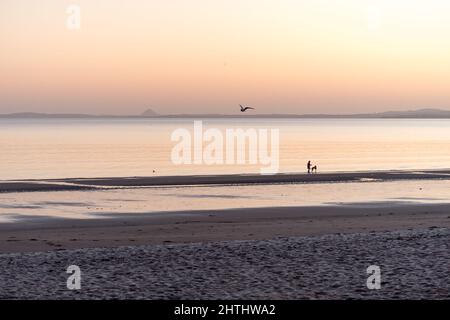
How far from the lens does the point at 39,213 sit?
40.4m

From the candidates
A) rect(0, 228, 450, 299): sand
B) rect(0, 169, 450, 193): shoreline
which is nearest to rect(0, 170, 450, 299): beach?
rect(0, 228, 450, 299): sand

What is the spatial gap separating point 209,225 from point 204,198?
1430 cm

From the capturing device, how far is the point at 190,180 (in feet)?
214

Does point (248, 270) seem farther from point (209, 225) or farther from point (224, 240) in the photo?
point (209, 225)

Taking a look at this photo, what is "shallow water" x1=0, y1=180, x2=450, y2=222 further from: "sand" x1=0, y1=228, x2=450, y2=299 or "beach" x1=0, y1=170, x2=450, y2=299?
"sand" x1=0, y1=228, x2=450, y2=299

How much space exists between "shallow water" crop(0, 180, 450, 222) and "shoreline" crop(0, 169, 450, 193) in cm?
325

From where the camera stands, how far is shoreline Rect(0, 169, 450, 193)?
5869 cm

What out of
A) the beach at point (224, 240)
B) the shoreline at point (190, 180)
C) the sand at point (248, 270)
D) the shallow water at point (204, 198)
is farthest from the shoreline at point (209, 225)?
the shoreline at point (190, 180)

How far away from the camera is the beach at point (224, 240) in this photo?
17.3 metres

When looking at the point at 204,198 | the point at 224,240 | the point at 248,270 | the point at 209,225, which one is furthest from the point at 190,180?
the point at 248,270

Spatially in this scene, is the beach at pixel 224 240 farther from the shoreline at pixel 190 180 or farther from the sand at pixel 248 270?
the shoreline at pixel 190 180
